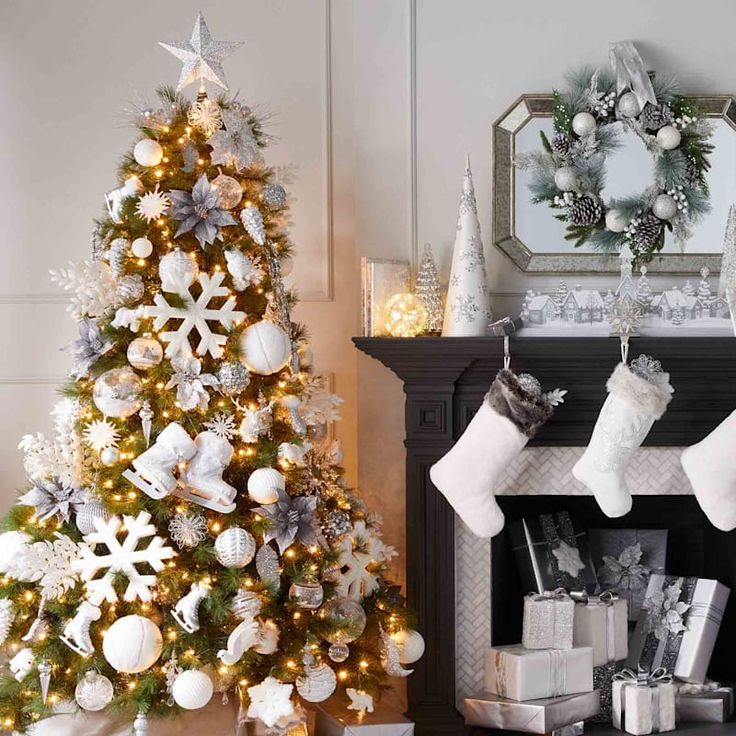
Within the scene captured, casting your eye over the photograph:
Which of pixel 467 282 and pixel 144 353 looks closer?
pixel 144 353

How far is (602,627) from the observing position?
2902 millimetres

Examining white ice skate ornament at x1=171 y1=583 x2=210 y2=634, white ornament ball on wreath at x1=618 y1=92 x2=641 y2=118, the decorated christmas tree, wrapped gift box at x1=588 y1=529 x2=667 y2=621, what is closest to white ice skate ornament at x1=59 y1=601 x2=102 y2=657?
the decorated christmas tree

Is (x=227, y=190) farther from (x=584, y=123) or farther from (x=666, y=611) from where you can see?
(x=666, y=611)

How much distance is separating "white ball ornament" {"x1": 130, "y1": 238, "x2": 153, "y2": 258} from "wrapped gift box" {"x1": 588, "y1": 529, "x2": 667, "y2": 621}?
172cm

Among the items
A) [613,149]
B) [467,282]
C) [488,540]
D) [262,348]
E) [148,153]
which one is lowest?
[488,540]

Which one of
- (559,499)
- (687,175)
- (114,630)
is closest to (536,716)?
(559,499)

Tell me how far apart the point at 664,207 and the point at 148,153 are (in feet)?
4.91

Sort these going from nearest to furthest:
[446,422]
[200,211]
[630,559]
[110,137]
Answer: [200,211] → [446,422] → [630,559] → [110,137]

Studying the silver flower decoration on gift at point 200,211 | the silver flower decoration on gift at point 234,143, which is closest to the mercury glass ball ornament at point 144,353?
the silver flower decoration on gift at point 200,211

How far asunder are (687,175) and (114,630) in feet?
6.72

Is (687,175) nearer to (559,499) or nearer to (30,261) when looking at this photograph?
(559,499)

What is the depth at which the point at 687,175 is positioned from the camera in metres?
2.94

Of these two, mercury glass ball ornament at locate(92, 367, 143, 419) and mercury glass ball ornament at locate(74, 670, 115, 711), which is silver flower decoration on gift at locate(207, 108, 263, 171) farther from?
mercury glass ball ornament at locate(74, 670, 115, 711)

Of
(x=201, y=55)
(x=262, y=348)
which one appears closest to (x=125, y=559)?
(x=262, y=348)
